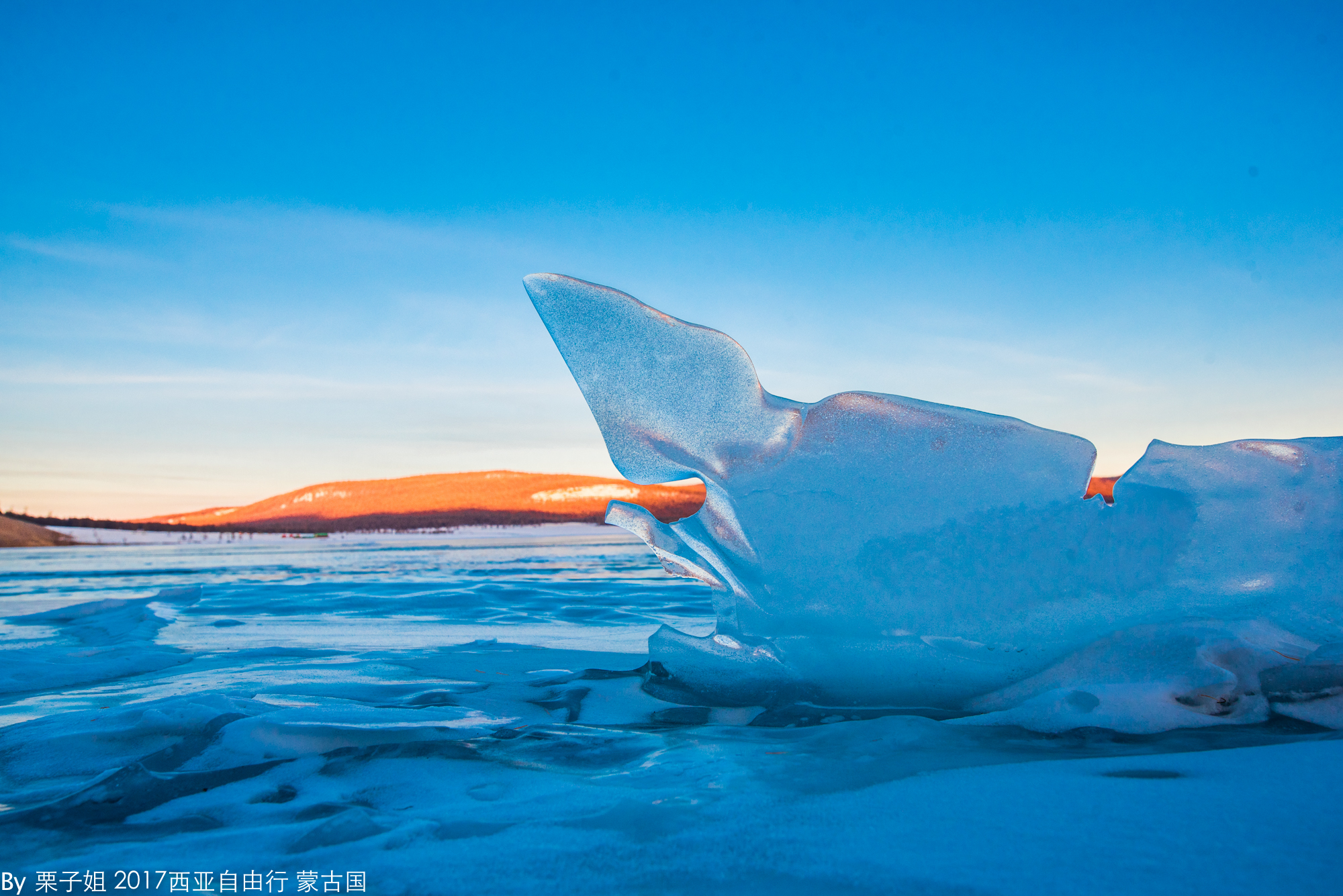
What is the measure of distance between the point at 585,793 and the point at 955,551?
1.23 meters

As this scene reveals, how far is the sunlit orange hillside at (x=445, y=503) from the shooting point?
4053 cm

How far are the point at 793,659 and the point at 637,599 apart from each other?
124 inches

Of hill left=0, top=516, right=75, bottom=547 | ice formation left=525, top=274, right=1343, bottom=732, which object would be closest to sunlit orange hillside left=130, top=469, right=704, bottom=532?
hill left=0, top=516, right=75, bottom=547

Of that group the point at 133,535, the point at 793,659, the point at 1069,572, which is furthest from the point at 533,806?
the point at 133,535

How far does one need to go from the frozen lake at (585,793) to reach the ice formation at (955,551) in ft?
0.47

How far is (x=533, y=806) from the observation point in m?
1.42

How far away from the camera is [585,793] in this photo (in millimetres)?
1486

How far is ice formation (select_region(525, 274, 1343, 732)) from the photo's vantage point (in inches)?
77.7

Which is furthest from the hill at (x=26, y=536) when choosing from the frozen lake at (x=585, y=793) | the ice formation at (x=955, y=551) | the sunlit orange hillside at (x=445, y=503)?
the ice formation at (x=955, y=551)

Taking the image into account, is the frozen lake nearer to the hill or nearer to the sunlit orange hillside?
the hill

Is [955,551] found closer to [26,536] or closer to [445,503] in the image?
[26,536]

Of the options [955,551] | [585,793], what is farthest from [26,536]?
[955,551]

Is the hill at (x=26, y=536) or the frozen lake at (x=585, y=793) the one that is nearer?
the frozen lake at (x=585, y=793)

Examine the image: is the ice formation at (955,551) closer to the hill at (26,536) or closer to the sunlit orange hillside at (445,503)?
the hill at (26,536)
